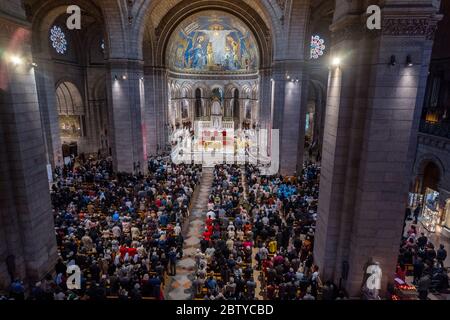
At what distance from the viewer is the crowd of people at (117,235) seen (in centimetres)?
838

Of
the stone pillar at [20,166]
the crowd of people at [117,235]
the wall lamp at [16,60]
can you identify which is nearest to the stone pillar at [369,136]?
the crowd of people at [117,235]

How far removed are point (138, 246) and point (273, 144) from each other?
1491cm

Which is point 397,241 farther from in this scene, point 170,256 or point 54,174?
point 54,174

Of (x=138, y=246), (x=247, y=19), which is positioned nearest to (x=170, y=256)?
(x=138, y=246)

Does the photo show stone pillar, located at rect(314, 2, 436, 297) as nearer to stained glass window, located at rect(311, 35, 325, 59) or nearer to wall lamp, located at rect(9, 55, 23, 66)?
wall lamp, located at rect(9, 55, 23, 66)

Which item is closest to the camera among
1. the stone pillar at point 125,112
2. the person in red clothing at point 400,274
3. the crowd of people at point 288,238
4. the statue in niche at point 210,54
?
the crowd of people at point 288,238

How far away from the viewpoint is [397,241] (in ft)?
27.5

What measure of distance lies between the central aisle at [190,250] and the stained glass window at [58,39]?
57.7 feet

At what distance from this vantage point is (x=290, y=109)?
21.0 m

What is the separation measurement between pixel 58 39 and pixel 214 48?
2126 centimetres

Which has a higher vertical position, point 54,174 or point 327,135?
point 327,135

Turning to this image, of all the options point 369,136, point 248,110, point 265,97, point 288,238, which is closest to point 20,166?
point 288,238

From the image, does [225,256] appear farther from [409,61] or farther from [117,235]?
[409,61]

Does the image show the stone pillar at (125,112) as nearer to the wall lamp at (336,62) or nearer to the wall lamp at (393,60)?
the wall lamp at (336,62)
